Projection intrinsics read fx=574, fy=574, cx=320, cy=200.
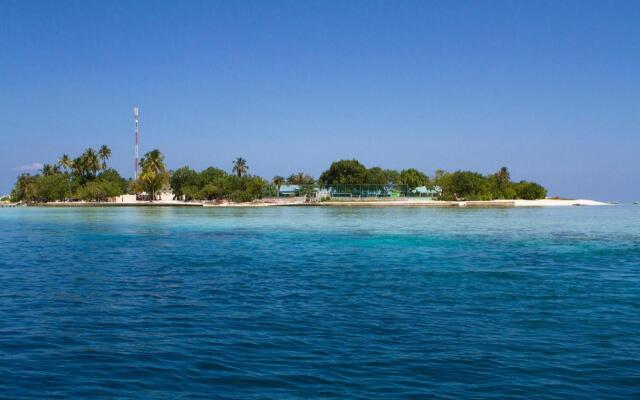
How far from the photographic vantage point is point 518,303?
18.3 m

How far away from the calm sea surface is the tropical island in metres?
141

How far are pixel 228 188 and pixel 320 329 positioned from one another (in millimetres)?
158130

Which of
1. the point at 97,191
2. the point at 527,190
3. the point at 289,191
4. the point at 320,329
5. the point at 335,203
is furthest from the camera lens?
the point at 527,190

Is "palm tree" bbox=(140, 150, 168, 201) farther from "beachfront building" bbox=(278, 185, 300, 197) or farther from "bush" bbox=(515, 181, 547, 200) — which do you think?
"bush" bbox=(515, 181, 547, 200)

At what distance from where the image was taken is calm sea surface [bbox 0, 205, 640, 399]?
415 inches

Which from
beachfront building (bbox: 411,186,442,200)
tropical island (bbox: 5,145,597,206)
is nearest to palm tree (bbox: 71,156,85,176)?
tropical island (bbox: 5,145,597,206)

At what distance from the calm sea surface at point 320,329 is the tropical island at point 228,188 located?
141 meters

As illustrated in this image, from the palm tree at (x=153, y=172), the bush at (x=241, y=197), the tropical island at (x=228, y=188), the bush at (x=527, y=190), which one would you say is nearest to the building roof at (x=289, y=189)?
the tropical island at (x=228, y=188)

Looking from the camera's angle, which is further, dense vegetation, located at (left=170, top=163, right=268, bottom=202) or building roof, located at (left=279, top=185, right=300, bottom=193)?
building roof, located at (left=279, top=185, right=300, bottom=193)

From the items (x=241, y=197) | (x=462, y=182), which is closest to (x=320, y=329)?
(x=241, y=197)

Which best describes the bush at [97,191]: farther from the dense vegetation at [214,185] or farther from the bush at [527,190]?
the bush at [527,190]

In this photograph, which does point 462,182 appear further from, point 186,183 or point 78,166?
point 78,166

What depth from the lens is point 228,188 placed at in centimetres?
17025

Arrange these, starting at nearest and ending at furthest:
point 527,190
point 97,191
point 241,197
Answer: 1. point 241,197
2. point 97,191
3. point 527,190
